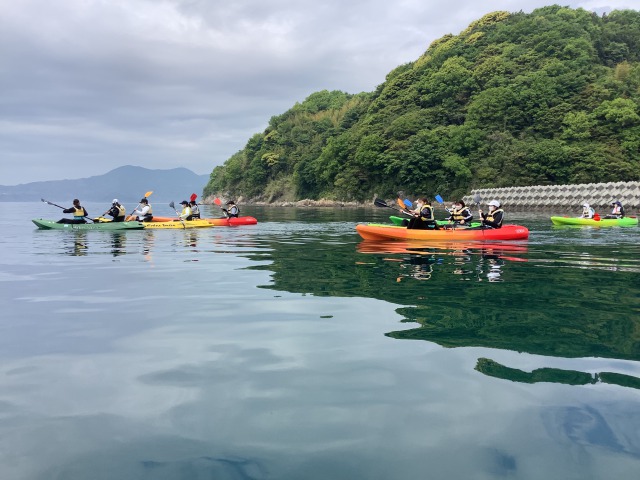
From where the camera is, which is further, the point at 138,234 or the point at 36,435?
the point at 138,234

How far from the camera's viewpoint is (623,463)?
11.0 ft

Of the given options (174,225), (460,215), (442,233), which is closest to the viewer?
(442,233)

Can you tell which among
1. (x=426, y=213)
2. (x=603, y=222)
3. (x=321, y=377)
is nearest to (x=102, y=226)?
(x=426, y=213)

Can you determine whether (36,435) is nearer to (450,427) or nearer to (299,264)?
(450,427)

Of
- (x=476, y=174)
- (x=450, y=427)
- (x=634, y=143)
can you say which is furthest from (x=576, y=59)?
(x=450, y=427)

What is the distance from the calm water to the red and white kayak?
684 cm

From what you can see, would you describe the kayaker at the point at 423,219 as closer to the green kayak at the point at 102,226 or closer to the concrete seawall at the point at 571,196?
the green kayak at the point at 102,226

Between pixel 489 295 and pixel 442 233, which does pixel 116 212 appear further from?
pixel 489 295

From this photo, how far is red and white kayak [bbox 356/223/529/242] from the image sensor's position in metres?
17.6

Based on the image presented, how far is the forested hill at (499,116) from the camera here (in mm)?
62281

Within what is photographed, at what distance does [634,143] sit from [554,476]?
225 feet

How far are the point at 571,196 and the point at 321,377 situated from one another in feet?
150

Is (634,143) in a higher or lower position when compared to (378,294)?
higher

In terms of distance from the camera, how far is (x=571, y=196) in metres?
44.7
